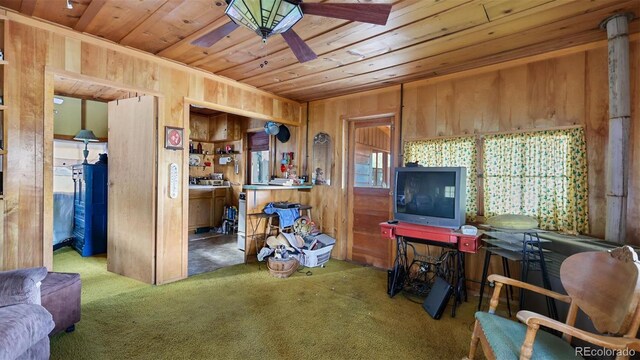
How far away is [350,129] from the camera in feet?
13.6

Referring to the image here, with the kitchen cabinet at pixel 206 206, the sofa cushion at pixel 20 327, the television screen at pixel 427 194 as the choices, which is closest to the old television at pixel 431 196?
the television screen at pixel 427 194

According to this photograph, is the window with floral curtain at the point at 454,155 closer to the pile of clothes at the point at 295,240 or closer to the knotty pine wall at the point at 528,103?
the knotty pine wall at the point at 528,103

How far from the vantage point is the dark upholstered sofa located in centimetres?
134

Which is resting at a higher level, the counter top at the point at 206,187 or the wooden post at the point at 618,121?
the wooden post at the point at 618,121

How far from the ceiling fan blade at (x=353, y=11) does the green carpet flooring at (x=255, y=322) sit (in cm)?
211

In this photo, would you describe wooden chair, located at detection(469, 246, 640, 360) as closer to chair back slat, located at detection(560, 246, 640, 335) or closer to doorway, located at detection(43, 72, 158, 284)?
chair back slat, located at detection(560, 246, 640, 335)

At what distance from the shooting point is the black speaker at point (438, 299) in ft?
8.05

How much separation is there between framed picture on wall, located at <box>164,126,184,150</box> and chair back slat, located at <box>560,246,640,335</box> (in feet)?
11.3

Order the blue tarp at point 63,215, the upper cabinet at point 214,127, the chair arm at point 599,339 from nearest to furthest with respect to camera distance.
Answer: the chair arm at point 599,339
the blue tarp at point 63,215
the upper cabinet at point 214,127

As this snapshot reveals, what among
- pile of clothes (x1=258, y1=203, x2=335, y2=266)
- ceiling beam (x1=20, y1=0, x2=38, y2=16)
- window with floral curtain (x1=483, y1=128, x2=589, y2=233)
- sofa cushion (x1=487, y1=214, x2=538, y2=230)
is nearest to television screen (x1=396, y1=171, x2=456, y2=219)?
sofa cushion (x1=487, y1=214, x2=538, y2=230)

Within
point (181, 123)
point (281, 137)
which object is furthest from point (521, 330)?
point (281, 137)

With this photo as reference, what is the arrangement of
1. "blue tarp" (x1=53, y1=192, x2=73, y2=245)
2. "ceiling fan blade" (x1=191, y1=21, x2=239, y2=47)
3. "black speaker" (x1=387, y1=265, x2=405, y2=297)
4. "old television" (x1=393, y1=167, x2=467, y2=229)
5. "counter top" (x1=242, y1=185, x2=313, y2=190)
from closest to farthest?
"ceiling fan blade" (x1=191, y1=21, x2=239, y2=47), "old television" (x1=393, y1=167, x2=467, y2=229), "black speaker" (x1=387, y1=265, x2=405, y2=297), "counter top" (x1=242, y1=185, x2=313, y2=190), "blue tarp" (x1=53, y1=192, x2=73, y2=245)

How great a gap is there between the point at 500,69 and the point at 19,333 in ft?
13.5

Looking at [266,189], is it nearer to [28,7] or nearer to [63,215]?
[28,7]
